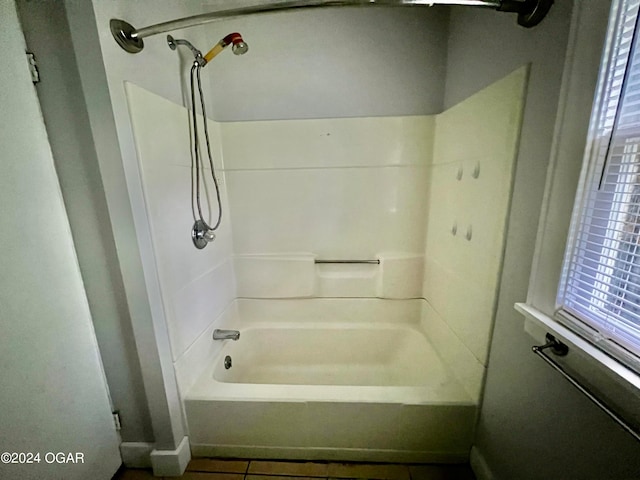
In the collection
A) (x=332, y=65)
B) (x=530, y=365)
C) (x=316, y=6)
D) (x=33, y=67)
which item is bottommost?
(x=530, y=365)

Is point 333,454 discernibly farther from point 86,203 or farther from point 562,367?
point 86,203

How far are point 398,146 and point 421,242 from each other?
2.12 ft

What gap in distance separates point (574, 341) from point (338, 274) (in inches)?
50.1

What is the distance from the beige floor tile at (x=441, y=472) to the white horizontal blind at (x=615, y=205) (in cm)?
100

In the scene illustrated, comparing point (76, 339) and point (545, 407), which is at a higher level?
point (76, 339)

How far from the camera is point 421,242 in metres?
1.75

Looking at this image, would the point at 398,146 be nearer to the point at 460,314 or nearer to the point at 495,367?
the point at 460,314

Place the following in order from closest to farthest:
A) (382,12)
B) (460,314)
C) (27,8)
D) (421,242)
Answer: (27,8) → (460,314) → (382,12) → (421,242)

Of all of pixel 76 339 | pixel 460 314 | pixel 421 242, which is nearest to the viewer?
pixel 76 339

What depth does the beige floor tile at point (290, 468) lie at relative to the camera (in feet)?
4.05

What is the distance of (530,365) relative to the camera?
0.89m

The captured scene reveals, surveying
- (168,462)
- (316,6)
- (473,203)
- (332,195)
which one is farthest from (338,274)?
(316,6)

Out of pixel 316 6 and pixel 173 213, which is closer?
pixel 316 6

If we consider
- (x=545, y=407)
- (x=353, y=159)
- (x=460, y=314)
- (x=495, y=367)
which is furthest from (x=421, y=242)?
(x=545, y=407)
